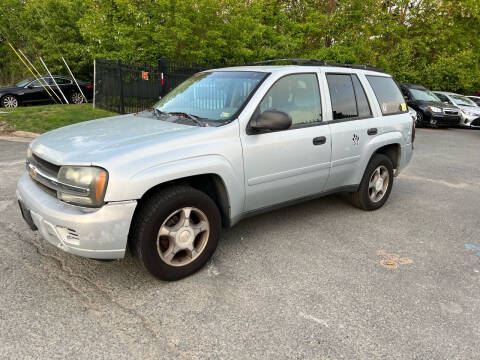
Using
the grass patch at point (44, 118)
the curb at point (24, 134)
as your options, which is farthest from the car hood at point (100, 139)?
the grass patch at point (44, 118)

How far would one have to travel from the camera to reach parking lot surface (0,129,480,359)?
7.94 ft

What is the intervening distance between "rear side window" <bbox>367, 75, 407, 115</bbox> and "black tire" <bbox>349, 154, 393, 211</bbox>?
58 cm

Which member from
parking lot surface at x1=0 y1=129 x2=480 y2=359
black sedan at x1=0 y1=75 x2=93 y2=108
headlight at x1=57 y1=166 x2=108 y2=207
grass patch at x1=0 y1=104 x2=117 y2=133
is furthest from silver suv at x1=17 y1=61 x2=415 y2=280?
black sedan at x1=0 y1=75 x2=93 y2=108

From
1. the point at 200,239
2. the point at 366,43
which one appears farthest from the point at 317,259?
the point at 366,43

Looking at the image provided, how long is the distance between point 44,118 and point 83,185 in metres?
9.68

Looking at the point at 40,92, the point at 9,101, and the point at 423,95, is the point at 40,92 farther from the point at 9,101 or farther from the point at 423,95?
the point at 423,95

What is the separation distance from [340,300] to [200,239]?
120 cm

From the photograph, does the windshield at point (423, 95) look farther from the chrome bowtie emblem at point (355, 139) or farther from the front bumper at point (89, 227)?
the front bumper at point (89, 227)

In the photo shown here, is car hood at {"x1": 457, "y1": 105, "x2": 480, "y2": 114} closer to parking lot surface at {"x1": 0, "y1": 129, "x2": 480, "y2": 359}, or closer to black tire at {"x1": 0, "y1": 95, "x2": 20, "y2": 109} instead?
parking lot surface at {"x1": 0, "y1": 129, "x2": 480, "y2": 359}

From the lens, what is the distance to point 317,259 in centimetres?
362

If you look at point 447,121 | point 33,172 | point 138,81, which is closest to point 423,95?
point 447,121

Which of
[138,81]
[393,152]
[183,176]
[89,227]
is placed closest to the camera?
[89,227]

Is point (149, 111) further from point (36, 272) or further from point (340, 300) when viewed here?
point (340, 300)

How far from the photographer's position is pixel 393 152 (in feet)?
16.9
